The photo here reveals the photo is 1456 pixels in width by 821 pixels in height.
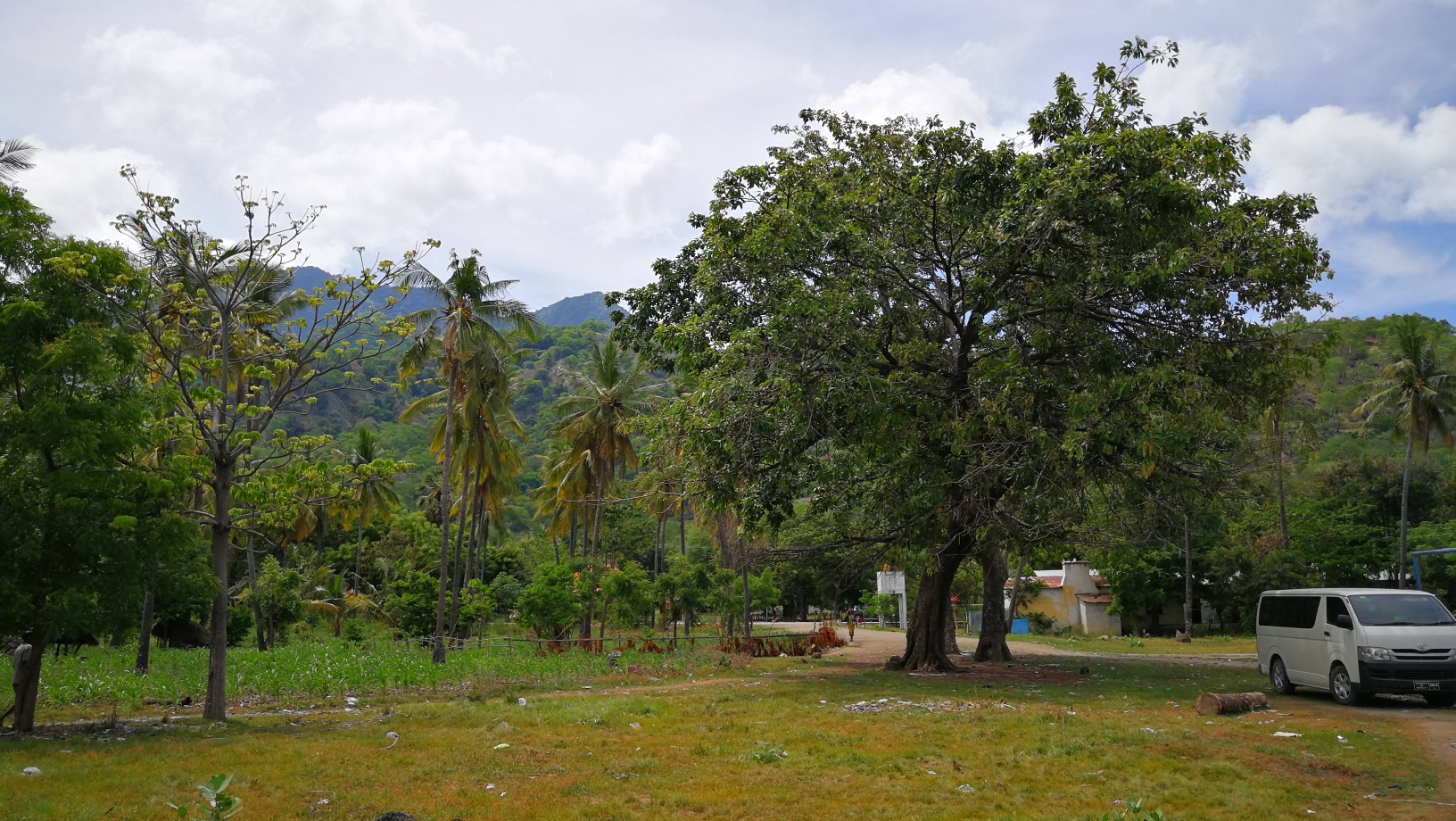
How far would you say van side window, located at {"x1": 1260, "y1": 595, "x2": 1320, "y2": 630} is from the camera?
567 inches

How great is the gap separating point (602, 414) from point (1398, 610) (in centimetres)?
2571

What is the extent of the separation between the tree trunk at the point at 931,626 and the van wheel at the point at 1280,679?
6.41m

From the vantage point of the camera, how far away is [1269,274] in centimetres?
1389

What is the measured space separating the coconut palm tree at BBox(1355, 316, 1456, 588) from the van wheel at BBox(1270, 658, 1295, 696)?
27.9 meters

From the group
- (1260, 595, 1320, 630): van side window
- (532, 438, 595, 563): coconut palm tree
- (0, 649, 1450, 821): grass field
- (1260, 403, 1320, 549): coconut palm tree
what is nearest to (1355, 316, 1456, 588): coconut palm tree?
(1260, 403, 1320, 549): coconut palm tree

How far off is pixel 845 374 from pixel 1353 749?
7.97 m

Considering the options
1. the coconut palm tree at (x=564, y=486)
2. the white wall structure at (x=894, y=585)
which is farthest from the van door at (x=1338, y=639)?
the white wall structure at (x=894, y=585)

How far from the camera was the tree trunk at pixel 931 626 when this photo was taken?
67.9ft

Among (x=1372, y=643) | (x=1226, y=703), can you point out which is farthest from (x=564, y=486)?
(x=1372, y=643)

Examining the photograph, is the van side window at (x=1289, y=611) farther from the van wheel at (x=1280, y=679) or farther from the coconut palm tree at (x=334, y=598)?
the coconut palm tree at (x=334, y=598)

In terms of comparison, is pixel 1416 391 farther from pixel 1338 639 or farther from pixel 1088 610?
pixel 1338 639

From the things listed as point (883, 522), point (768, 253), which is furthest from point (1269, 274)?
point (883, 522)

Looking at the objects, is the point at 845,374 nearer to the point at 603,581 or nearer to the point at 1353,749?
the point at 1353,749

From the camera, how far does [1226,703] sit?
510 inches
